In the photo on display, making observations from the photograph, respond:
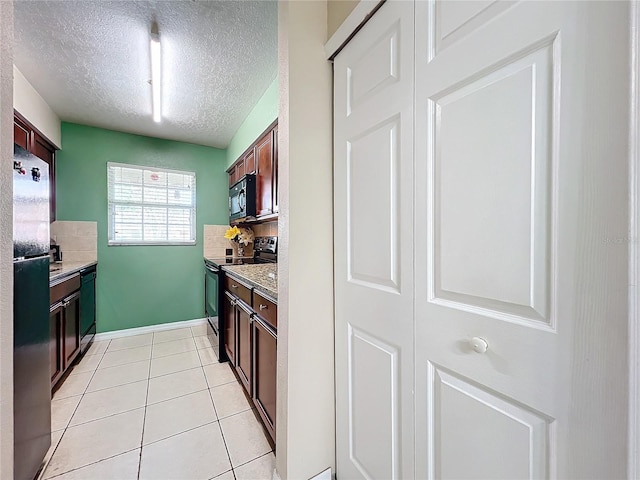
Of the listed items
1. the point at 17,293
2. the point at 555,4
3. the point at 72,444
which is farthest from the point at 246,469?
the point at 555,4

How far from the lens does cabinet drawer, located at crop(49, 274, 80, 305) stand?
1.96m

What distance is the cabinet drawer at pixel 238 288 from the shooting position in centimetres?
182

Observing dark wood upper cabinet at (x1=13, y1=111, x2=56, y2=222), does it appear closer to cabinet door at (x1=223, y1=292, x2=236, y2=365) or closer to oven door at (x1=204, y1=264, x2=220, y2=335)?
oven door at (x1=204, y1=264, x2=220, y2=335)

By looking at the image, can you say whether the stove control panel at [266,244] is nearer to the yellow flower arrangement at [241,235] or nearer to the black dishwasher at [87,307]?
the yellow flower arrangement at [241,235]

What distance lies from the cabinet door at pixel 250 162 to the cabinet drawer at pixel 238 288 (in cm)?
124

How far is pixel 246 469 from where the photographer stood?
1.39m

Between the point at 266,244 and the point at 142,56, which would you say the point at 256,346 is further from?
the point at 142,56

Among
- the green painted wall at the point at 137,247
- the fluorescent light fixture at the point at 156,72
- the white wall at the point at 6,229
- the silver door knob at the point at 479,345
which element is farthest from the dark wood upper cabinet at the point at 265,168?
the silver door knob at the point at 479,345

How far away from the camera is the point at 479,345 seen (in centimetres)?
67

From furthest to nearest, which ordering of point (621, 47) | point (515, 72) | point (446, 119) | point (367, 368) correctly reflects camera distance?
1. point (367, 368)
2. point (446, 119)
3. point (515, 72)
4. point (621, 47)

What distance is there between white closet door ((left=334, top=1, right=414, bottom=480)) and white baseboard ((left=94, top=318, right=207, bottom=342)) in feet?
10.1

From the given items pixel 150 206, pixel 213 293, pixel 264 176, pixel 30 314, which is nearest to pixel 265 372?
pixel 30 314

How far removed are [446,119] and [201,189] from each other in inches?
144

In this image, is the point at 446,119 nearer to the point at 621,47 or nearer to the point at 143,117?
the point at 621,47
